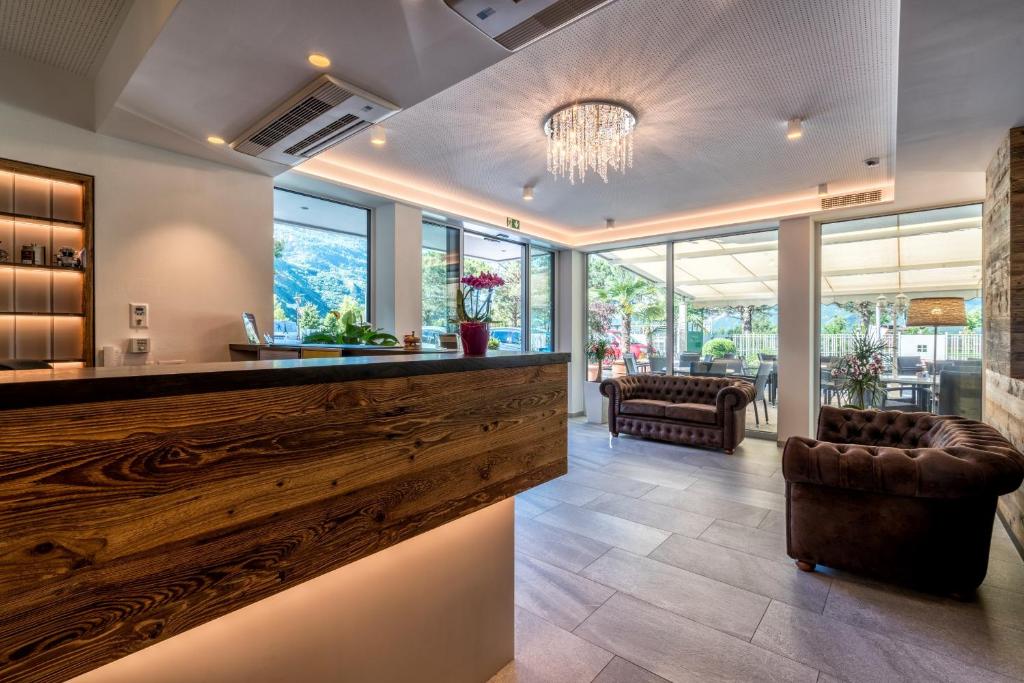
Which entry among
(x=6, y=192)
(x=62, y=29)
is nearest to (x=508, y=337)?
(x=6, y=192)

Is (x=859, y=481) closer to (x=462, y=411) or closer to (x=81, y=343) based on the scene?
(x=462, y=411)

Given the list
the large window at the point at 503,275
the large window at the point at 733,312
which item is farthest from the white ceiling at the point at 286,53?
the large window at the point at 733,312

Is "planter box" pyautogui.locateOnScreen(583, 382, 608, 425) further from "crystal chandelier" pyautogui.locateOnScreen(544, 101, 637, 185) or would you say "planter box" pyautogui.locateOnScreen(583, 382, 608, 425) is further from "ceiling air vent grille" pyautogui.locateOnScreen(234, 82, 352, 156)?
"ceiling air vent grille" pyautogui.locateOnScreen(234, 82, 352, 156)

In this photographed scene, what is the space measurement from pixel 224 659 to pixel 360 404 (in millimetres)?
657

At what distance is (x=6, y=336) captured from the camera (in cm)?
279

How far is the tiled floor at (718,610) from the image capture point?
1.99 metres

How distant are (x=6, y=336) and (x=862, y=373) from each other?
7.12 meters

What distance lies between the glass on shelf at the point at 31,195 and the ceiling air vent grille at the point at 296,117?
1097mm

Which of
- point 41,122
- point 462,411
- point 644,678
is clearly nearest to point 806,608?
point 644,678

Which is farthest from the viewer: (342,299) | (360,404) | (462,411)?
(342,299)

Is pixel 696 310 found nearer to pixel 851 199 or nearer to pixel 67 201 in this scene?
pixel 851 199

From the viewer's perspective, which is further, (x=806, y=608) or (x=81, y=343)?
(x=81, y=343)

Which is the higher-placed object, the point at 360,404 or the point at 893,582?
the point at 360,404

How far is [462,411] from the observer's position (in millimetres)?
1538
